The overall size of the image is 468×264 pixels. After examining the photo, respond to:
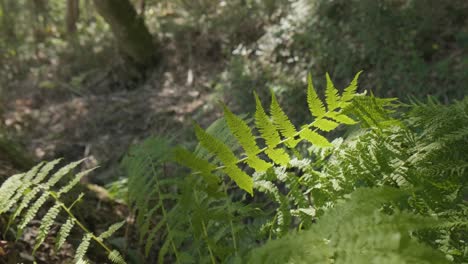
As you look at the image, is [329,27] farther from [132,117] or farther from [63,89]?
[63,89]

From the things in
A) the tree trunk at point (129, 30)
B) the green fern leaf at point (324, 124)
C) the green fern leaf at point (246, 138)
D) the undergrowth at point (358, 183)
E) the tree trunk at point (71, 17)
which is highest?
the tree trunk at point (71, 17)

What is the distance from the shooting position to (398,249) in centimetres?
88

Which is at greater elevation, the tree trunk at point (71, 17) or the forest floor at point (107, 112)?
the tree trunk at point (71, 17)

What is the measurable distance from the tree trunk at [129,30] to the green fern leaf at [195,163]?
568 cm

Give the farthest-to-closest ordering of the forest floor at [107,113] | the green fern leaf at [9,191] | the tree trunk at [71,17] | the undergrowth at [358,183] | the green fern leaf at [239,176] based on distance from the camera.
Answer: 1. the tree trunk at [71,17]
2. the forest floor at [107,113]
3. the green fern leaf at [9,191]
4. the green fern leaf at [239,176]
5. the undergrowth at [358,183]

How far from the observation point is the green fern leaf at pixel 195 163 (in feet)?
4.09

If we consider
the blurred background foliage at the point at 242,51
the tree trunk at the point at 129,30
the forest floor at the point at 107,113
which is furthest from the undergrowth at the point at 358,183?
the tree trunk at the point at 129,30

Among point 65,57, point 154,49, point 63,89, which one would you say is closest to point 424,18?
point 154,49

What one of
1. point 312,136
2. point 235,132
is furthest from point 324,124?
point 235,132

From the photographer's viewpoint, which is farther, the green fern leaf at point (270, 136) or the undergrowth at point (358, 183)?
the green fern leaf at point (270, 136)

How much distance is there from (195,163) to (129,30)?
5.94 m

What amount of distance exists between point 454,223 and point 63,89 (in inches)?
279

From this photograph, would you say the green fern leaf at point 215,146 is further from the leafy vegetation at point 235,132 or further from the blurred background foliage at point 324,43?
the blurred background foliage at point 324,43

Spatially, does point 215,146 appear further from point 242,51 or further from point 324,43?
point 242,51
